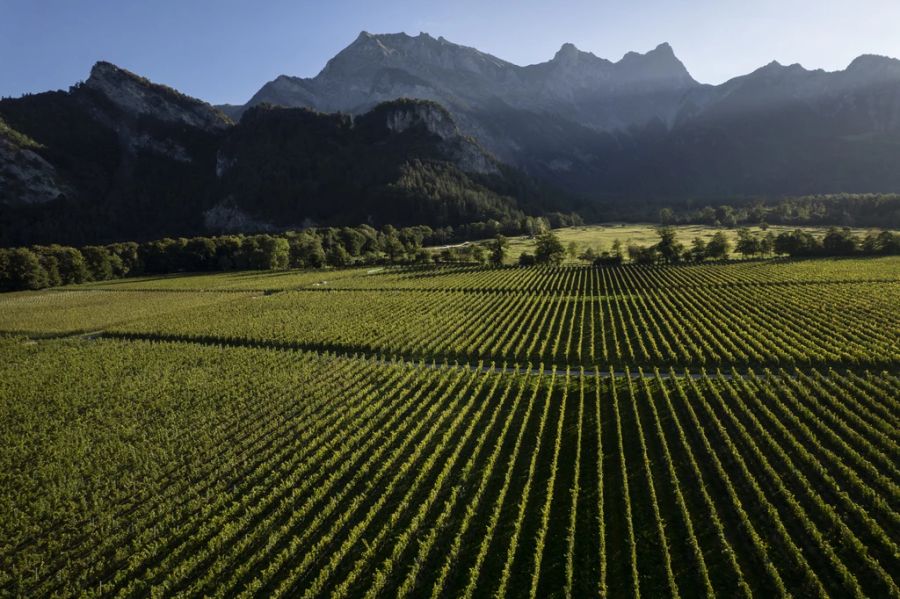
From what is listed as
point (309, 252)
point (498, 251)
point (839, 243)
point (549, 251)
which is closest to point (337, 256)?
point (309, 252)

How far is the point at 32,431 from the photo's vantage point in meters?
31.6

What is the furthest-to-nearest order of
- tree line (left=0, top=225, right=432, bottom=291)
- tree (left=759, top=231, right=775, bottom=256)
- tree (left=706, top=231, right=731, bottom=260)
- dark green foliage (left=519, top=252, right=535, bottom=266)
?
dark green foliage (left=519, top=252, right=535, bottom=266), tree line (left=0, top=225, right=432, bottom=291), tree (left=759, top=231, right=775, bottom=256), tree (left=706, top=231, right=731, bottom=260)

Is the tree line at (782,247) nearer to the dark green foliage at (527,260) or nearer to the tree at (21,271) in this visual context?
the dark green foliage at (527,260)

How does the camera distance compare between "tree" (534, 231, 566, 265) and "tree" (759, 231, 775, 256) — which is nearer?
"tree" (759, 231, 775, 256)

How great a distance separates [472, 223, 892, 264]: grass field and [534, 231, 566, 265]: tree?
7348mm

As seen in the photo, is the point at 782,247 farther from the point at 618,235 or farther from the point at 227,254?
the point at 227,254

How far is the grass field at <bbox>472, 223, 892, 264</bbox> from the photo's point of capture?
134125 millimetres

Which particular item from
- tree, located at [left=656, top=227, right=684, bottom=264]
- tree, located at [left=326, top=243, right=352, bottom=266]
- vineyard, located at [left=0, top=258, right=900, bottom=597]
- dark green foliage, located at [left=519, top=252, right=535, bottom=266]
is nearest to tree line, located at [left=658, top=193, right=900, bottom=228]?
tree, located at [left=656, top=227, right=684, bottom=264]

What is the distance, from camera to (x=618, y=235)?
525 ft

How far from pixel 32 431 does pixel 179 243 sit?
379ft

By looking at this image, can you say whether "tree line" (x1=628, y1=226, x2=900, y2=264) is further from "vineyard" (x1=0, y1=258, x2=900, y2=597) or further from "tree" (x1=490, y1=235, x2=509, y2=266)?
"vineyard" (x1=0, y1=258, x2=900, y2=597)

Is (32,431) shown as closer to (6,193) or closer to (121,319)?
(121,319)

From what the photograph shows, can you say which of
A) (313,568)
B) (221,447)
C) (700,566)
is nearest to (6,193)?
(221,447)

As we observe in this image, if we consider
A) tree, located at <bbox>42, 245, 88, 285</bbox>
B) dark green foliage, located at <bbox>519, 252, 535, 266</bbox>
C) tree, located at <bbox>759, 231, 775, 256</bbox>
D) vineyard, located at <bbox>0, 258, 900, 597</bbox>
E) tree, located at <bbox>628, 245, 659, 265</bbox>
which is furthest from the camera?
dark green foliage, located at <bbox>519, 252, 535, 266</bbox>
